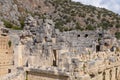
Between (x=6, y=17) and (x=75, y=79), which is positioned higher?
(x=6, y=17)

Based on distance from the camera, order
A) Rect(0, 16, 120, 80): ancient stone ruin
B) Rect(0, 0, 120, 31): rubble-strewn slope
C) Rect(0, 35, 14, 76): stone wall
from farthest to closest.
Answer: Rect(0, 0, 120, 31): rubble-strewn slope, Rect(0, 35, 14, 76): stone wall, Rect(0, 16, 120, 80): ancient stone ruin

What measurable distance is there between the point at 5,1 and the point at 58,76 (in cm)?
4643

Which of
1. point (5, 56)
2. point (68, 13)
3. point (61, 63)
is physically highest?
point (68, 13)

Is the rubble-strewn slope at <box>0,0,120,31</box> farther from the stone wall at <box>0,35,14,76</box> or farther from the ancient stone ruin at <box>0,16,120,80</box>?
the ancient stone ruin at <box>0,16,120,80</box>

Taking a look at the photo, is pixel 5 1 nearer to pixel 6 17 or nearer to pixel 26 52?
pixel 6 17

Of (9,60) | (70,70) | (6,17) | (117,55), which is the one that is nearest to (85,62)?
(70,70)

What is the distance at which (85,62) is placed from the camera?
388 inches

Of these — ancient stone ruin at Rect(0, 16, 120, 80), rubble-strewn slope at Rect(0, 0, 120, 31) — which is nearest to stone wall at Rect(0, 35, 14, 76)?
ancient stone ruin at Rect(0, 16, 120, 80)

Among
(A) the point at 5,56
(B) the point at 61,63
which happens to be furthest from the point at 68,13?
(B) the point at 61,63

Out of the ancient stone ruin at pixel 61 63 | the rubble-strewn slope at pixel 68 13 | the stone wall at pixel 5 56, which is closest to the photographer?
the ancient stone ruin at pixel 61 63

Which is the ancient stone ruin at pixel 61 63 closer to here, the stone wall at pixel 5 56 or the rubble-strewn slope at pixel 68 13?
the stone wall at pixel 5 56

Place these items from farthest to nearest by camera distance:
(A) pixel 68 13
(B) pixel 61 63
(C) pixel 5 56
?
(A) pixel 68 13 → (C) pixel 5 56 → (B) pixel 61 63

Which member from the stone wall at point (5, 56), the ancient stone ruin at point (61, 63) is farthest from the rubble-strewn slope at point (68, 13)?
the ancient stone ruin at point (61, 63)

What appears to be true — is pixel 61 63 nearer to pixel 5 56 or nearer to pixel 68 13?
pixel 5 56
